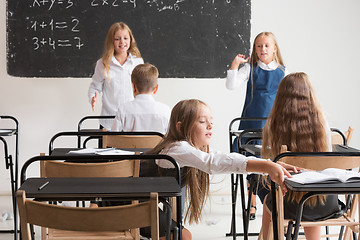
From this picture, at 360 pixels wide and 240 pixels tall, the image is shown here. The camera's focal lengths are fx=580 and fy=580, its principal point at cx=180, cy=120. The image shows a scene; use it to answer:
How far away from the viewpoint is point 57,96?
5457 mm

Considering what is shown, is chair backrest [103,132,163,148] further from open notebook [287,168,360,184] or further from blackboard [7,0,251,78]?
blackboard [7,0,251,78]

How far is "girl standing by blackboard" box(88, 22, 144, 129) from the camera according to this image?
4.75 m

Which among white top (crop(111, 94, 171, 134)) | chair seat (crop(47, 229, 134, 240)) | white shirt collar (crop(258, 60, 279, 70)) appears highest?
white shirt collar (crop(258, 60, 279, 70))

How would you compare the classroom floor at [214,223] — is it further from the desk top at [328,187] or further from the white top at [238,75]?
the desk top at [328,187]

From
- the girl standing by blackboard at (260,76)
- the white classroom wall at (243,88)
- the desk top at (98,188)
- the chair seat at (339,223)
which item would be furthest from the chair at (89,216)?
the white classroom wall at (243,88)

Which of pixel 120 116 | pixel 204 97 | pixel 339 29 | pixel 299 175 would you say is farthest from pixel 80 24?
pixel 299 175

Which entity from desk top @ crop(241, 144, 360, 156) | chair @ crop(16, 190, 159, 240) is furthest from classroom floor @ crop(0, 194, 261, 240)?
chair @ crop(16, 190, 159, 240)

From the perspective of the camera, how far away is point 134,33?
17.8 feet

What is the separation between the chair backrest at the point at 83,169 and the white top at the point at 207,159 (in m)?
0.21

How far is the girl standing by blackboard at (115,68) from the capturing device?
4746mm

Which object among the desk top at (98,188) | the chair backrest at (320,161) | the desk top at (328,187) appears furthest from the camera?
the chair backrest at (320,161)

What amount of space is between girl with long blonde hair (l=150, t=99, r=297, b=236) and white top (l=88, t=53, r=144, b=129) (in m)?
2.19

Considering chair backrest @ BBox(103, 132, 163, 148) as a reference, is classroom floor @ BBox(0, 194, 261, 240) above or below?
below

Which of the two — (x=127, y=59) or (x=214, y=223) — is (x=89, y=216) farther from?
(x=127, y=59)
